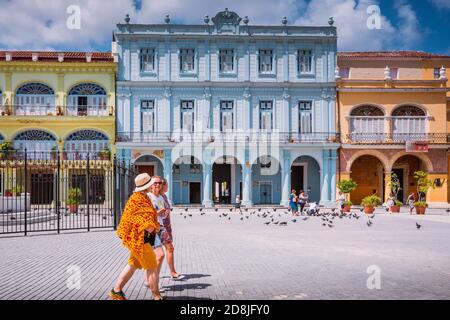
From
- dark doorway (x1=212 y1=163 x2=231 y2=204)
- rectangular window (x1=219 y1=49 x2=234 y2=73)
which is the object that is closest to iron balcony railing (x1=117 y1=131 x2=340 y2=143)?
dark doorway (x1=212 y1=163 x2=231 y2=204)

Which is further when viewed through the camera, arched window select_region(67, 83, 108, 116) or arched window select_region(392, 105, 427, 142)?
arched window select_region(392, 105, 427, 142)

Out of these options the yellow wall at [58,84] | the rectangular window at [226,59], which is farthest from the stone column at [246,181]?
the yellow wall at [58,84]

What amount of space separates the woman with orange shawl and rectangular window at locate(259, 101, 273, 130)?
30.6m

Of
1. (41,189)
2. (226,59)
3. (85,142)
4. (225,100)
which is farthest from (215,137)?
(41,189)

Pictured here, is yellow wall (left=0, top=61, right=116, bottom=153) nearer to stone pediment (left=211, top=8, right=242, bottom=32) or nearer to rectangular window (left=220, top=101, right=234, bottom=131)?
rectangular window (left=220, top=101, right=234, bottom=131)

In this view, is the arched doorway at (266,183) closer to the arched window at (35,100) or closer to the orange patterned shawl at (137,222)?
the arched window at (35,100)

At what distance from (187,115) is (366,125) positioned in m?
12.6

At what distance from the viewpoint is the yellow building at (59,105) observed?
36.1 meters

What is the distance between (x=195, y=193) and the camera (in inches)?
1502

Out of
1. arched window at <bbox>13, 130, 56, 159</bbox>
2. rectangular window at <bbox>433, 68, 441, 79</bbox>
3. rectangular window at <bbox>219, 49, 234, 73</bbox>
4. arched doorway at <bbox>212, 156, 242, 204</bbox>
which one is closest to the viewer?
arched window at <bbox>13, 130, 56, 159</bbox>

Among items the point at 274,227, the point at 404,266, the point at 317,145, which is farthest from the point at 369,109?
the point at 404,266

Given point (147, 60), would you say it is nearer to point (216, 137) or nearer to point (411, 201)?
point (216, 137)

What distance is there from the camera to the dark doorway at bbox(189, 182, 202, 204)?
38.1m

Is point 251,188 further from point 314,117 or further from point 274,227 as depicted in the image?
point 274,227
